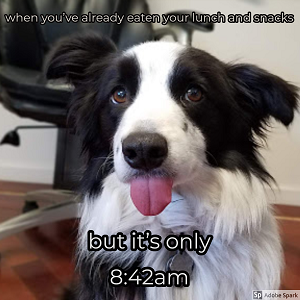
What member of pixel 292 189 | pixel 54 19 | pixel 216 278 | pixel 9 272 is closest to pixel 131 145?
pixel 216 278

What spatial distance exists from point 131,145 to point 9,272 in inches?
41.8

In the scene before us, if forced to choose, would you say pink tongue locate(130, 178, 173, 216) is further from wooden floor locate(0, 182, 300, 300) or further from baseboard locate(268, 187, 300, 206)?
baseboard locate(268, 187, 300, 206)

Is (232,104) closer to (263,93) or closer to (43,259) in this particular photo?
(263,93)

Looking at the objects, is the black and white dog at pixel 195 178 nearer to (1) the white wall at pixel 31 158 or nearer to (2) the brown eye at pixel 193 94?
(2) the brown eye at pixel 193 94

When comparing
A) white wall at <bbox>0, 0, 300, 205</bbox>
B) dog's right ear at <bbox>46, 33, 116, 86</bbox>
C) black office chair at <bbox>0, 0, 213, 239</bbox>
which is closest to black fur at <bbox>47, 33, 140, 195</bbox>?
dog's right ear at <bbox>46, 33, 116, 86</bbox>

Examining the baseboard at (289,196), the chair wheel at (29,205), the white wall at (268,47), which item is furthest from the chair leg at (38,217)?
the baseboard at (289,196)

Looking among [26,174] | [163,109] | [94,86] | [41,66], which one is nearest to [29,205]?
[26,174]

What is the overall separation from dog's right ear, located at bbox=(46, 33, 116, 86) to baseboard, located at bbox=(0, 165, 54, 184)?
1412 mm

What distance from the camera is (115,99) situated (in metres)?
1.02

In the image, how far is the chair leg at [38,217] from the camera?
1629mm

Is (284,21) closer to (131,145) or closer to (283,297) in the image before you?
(283,297)

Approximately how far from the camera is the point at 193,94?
3.20 feet

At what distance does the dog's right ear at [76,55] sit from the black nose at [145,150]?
0.40 m

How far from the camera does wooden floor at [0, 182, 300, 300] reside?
152 centimetres
